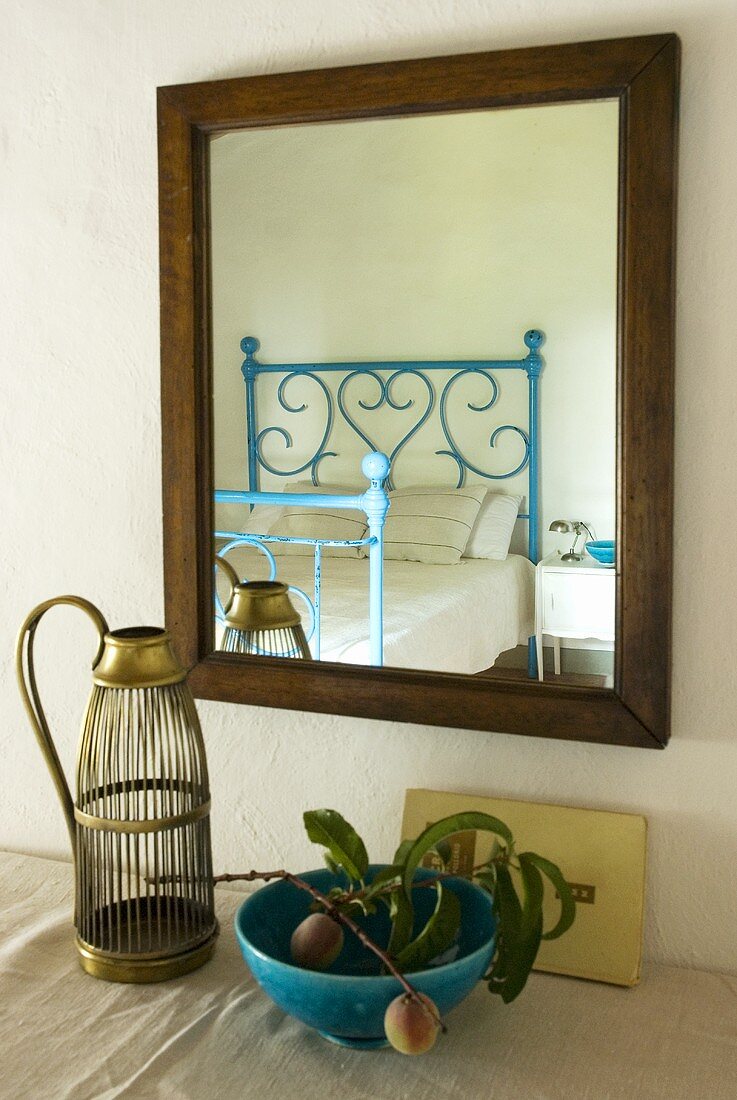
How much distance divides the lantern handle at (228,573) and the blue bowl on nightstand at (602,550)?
16.1 inches

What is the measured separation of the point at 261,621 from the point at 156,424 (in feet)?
0.92

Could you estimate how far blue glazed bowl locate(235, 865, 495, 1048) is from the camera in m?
0.89

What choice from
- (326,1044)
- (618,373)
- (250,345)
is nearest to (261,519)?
(250,345)

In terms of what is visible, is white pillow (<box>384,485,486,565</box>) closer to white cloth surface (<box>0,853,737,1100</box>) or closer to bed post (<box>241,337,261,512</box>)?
bed post (<box>241,337,261,512</box>)

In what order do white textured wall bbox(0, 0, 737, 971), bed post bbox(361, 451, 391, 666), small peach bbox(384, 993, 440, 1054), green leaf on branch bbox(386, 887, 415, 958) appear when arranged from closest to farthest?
1. small peach bbox(384, 993, 440, 1054)
2. green leaf on branch bbox(386, 887, 415, 958)
3. white textured wall bbox(0, 0, 737, 971)
4. bed post bbox(361, 451, 391, 666)

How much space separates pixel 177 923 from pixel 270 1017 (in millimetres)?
150

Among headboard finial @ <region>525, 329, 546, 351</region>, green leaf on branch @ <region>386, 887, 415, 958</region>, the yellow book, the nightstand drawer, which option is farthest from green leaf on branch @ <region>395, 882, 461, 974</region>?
headboard finial @ <region>525, 329, 546, 351</region>

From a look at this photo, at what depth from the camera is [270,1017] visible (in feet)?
3.30

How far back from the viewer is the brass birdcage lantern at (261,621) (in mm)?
1216

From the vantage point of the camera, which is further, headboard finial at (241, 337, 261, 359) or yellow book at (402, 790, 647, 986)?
headboard finial at (241, 337, 261, 359)

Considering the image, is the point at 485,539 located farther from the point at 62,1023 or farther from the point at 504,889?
the point at 62,1023

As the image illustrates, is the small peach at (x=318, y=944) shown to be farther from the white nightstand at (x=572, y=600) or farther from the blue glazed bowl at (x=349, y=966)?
the white nightstand at (x=572, y=600)

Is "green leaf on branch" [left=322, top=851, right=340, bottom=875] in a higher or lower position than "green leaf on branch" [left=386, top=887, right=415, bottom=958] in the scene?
higher

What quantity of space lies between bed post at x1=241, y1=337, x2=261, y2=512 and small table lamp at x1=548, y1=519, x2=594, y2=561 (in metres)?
0.35
